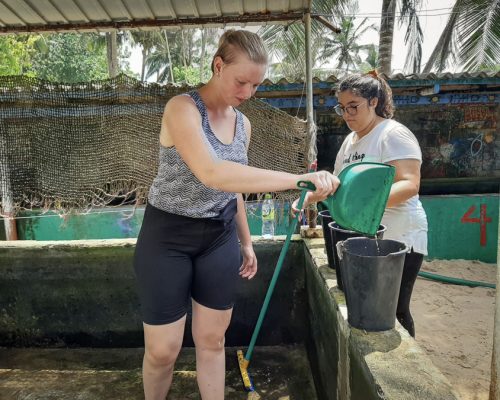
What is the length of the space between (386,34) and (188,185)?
10.5m

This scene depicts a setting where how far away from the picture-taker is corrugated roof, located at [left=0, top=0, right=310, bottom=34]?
9.82 feet

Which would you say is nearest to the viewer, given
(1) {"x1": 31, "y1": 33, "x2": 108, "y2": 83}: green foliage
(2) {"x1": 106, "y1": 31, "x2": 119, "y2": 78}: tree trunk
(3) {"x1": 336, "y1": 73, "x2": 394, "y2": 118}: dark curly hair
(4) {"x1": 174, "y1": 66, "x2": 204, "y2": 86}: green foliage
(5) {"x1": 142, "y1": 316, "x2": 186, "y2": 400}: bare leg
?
(5) {"x1": 142, "y1": 316, "x2": 186, "y2": 400}: bare leg

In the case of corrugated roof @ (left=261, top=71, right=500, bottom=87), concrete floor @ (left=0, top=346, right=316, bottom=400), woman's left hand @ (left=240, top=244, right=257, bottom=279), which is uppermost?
corrugated roof @ (left=261, top=71, right=500, bottom=87)

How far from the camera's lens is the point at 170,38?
26.2 m

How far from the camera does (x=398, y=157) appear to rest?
6.34ft

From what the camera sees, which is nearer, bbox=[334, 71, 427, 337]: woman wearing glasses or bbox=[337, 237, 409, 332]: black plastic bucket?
bbox=[337, 237, 409, 332]: black plastic bucket

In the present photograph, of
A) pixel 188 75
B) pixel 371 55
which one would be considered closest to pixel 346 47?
pixel 371 55

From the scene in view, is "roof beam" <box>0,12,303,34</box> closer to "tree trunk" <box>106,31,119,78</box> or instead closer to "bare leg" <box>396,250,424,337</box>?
"bare leg" <box>396,250,424,337</box>

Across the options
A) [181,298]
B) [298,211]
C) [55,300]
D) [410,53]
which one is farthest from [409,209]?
[410,53]

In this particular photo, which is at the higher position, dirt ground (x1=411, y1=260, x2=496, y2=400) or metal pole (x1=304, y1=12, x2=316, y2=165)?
metal pole (x1=304, y1=12, x2=316, y2=165)

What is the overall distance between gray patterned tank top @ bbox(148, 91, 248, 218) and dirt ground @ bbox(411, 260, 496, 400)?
2751 millimetres

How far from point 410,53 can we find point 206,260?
15481 mm

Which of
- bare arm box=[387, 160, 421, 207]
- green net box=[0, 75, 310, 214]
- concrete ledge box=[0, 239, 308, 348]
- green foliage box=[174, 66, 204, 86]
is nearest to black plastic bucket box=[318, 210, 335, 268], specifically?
bare arm box=[387, 160, 421, 207]

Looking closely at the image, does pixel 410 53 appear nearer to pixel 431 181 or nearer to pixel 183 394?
pixel 431 181
